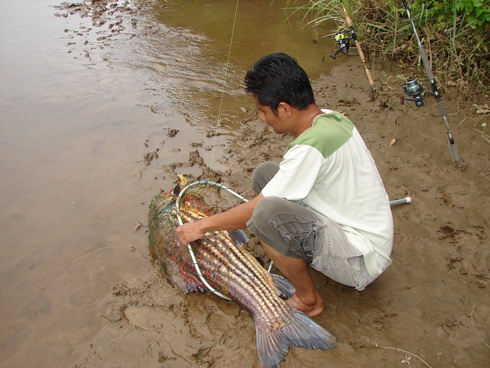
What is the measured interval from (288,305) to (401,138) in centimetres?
297

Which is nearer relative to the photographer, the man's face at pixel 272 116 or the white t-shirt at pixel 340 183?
the white t-shirt at pixel 340 183

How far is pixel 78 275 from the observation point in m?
3.65

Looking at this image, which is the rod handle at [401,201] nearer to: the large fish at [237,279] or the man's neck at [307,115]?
the large fish at [237,279]

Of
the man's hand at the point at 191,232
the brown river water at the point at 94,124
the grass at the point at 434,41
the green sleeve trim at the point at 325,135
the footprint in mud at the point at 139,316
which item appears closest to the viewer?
the green sleeve trim at the point at 325,135

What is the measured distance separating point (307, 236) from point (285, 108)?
861 mm

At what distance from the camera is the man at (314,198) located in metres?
2.50

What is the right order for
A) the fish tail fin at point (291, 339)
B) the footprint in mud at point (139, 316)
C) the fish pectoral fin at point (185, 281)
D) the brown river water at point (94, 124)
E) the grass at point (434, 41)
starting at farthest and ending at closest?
1. the grass at point (434, 41)
2. the brown river water at point (94, 124)
3. the fish pectoral fin at point (185, 281)
4. the footprint in mud at point (139, 316)
5. the fish tail fin at point (291, 339)

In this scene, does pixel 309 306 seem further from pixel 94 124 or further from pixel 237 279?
pixel 94 124

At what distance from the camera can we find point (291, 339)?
2.72 m

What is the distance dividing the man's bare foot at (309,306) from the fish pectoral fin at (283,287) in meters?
0.10

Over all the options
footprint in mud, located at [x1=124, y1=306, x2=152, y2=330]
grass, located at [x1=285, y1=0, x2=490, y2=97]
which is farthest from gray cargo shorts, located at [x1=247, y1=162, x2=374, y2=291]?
grass, located at [x1=285, y1=0, x2=490, y2=97]

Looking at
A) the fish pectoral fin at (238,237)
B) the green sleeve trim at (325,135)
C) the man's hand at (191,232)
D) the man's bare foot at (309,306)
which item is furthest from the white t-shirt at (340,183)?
the fish pectoral fin at (238,237)

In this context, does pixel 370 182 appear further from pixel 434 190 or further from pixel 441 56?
pixel 441 56

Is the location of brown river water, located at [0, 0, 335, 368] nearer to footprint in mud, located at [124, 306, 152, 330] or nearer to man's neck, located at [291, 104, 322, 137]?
footprint in mud, located at [124, 306, 152, 330]
